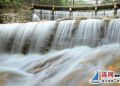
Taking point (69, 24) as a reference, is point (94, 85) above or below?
below

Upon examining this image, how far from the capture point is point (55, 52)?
10.8m

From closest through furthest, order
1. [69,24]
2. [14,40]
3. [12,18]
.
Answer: [69,24], [14,40], [12,18]

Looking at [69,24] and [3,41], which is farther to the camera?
[3,41]

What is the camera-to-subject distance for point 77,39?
36.1 ft

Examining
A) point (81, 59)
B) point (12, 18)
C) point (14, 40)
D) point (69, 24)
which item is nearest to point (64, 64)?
point (81, 59)

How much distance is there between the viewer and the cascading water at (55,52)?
24.4 ft

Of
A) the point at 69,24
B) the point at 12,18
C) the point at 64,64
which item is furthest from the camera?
the point at 12,18

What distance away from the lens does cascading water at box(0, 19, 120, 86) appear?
24.4ft

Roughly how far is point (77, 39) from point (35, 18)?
9420 mm

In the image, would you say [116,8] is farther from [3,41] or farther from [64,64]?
[64,64]
